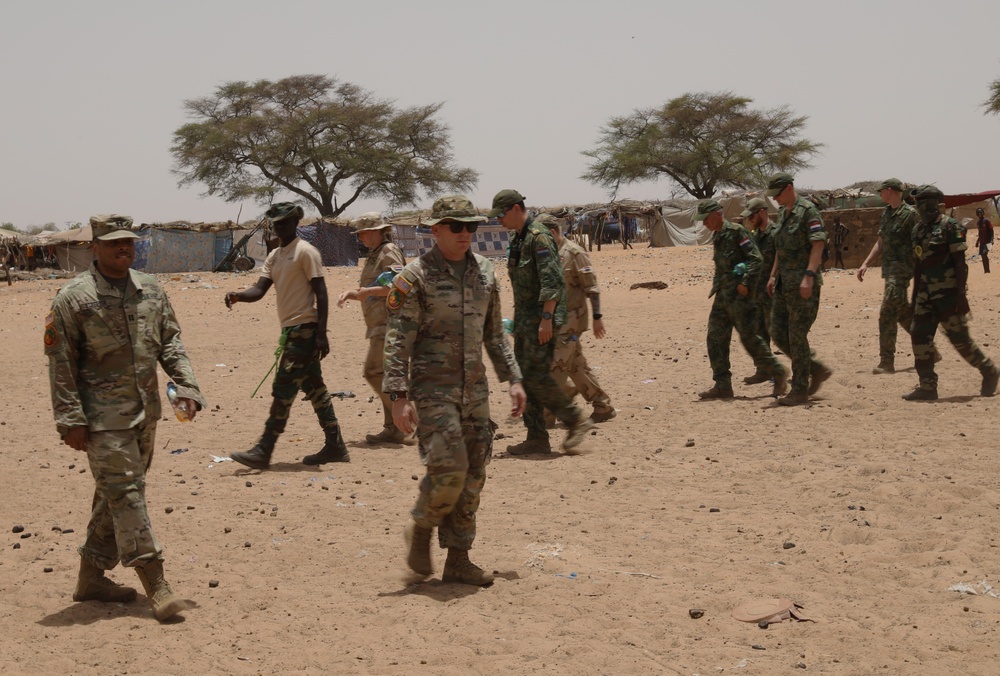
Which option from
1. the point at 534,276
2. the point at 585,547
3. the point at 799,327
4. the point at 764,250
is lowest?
the point at 585,547

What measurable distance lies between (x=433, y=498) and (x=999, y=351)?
882 cm

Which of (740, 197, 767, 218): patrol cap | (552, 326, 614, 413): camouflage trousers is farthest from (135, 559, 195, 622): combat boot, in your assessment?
(740, 197, 767, 218): patrol cap

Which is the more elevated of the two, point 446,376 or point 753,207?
point 753,207

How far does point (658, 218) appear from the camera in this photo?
40594 millimetres

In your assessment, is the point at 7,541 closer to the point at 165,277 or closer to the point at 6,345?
the point at 6,345

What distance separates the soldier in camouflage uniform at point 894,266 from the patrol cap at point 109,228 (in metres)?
7.98

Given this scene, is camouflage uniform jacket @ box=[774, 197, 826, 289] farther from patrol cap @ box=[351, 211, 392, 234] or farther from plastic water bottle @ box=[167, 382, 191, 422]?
plastic water bottle @ box=[167, 382, 191, 422]

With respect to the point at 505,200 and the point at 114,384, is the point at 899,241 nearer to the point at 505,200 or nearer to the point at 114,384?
the point at 505,200

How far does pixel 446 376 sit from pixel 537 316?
310 centimetres

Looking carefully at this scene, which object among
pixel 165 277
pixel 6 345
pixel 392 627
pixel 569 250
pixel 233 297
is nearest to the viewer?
pixel 392 627

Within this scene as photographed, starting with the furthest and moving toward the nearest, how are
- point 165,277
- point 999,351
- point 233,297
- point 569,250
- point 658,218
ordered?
point 658,218, point 165,277, point 999,351, point 569,250, point 233,297

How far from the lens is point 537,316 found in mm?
8164

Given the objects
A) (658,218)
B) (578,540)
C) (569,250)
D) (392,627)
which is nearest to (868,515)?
(578,540)

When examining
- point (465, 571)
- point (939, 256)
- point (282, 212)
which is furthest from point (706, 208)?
point (465, 571)
